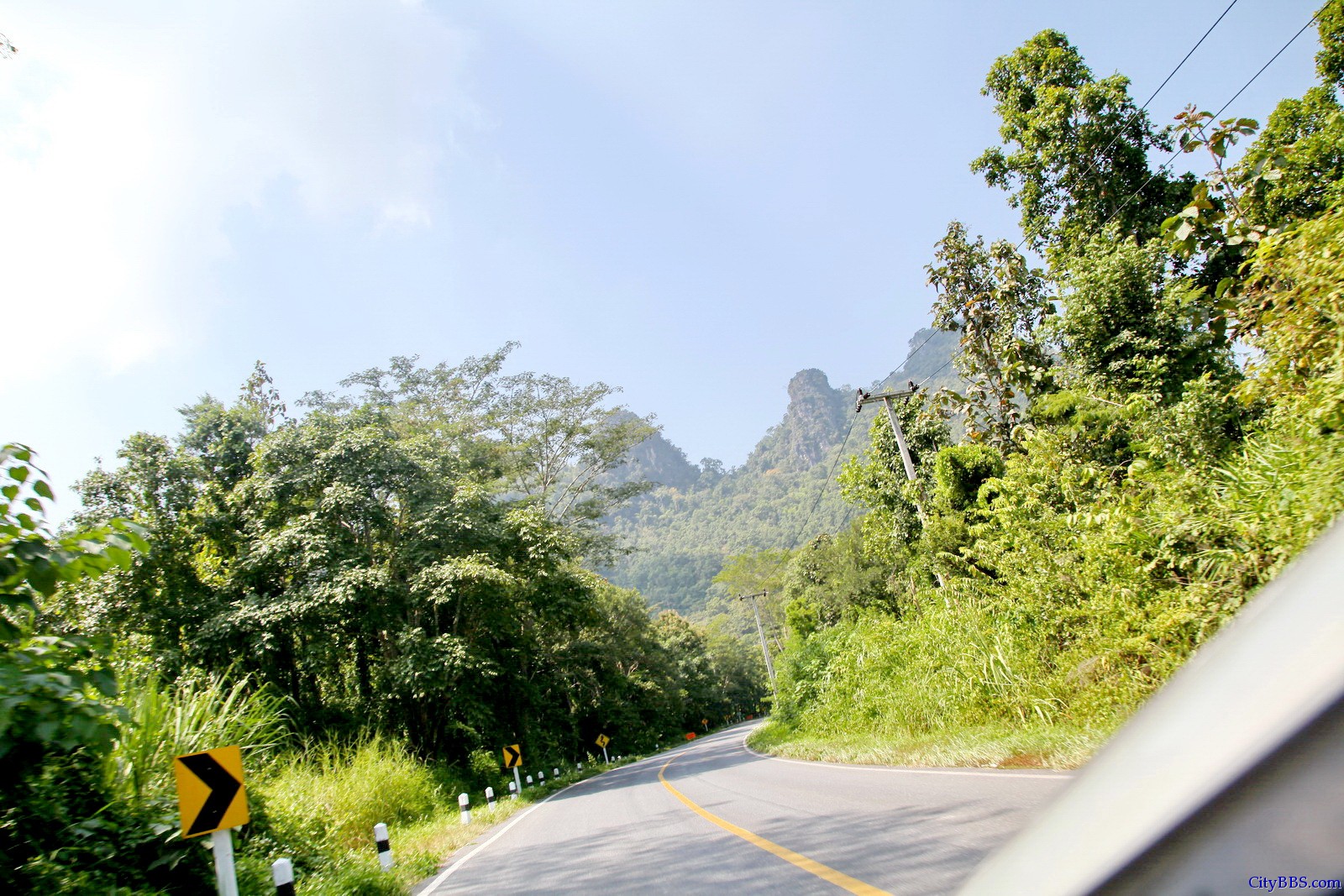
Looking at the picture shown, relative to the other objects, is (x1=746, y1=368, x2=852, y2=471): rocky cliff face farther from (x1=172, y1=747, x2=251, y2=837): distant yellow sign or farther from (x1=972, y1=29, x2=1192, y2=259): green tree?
(x1=172, y1=747, x2=251, y2=837): distant yellow sign

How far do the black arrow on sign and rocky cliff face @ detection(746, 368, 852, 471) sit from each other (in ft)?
533

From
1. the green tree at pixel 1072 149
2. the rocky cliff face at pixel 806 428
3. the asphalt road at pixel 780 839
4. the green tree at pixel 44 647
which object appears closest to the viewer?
the green tree at pixel 44 647

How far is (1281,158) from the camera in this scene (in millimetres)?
5914

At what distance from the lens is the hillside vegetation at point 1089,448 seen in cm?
740

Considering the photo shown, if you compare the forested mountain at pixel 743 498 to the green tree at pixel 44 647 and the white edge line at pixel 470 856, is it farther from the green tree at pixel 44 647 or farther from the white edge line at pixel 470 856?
the green tree at pixel 44 647

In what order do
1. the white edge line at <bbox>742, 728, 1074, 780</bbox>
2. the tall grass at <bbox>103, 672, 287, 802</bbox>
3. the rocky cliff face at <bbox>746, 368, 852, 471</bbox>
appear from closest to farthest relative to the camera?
1. the tall grass at <bbox>103, 672, 287, 802</bbox>
2. the white edge line at <bbox>742, 728, 1074, 780</bbox>
3. the rocky cliff face at <bbox>746, 368, 852, 471</bbox>

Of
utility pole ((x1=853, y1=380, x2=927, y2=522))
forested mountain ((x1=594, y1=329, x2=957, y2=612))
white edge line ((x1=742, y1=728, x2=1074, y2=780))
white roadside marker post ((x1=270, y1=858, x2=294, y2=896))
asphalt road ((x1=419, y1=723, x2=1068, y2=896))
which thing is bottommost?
white edge line ((x1=742, y1=728, x2=1074, y2=780))

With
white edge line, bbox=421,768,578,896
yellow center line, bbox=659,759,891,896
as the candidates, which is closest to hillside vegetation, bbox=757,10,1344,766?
yellow center line, bbox=659,759,891,896

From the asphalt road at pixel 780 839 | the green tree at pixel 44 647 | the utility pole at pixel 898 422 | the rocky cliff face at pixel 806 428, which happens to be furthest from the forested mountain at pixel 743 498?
the green tree at pixel 44 647

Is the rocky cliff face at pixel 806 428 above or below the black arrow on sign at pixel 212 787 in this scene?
above

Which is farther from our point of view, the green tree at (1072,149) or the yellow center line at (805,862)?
the green tree at (1072,149)

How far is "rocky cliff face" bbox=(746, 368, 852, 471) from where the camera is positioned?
565 ft

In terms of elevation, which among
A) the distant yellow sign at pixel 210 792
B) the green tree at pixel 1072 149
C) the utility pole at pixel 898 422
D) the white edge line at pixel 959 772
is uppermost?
the green tree at pixel 1072 149

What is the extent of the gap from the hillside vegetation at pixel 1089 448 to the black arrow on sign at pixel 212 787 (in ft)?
25.6
